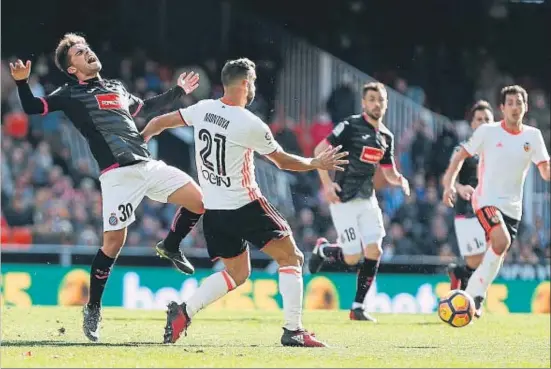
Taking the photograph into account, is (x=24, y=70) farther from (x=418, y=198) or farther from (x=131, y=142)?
(x=418, y=198)

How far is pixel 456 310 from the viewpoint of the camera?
36.6ft

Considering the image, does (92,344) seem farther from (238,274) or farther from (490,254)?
(490,254)

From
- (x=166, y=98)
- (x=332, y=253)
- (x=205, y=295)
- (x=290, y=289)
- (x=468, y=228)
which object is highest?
(x=166, y=98)

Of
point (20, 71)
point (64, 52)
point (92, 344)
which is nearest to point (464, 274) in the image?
point (64, 52)

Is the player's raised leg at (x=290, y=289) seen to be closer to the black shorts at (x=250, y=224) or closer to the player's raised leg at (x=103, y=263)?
the black shorts at (x=250, y=224)

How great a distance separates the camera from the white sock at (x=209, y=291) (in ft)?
33.0

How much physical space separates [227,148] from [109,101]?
1470 mm

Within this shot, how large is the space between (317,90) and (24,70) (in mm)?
13448

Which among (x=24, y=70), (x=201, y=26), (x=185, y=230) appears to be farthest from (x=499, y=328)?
(x=201, y=26)

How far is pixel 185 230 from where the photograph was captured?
36.5 feet

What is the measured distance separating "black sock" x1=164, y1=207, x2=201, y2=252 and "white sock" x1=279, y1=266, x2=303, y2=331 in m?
1.51

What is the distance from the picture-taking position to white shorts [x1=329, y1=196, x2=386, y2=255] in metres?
14.4

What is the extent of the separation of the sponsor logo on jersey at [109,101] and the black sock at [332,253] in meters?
4.97

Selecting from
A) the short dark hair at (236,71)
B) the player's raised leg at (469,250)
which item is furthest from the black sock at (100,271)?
the player's raised leg at (469,250)
